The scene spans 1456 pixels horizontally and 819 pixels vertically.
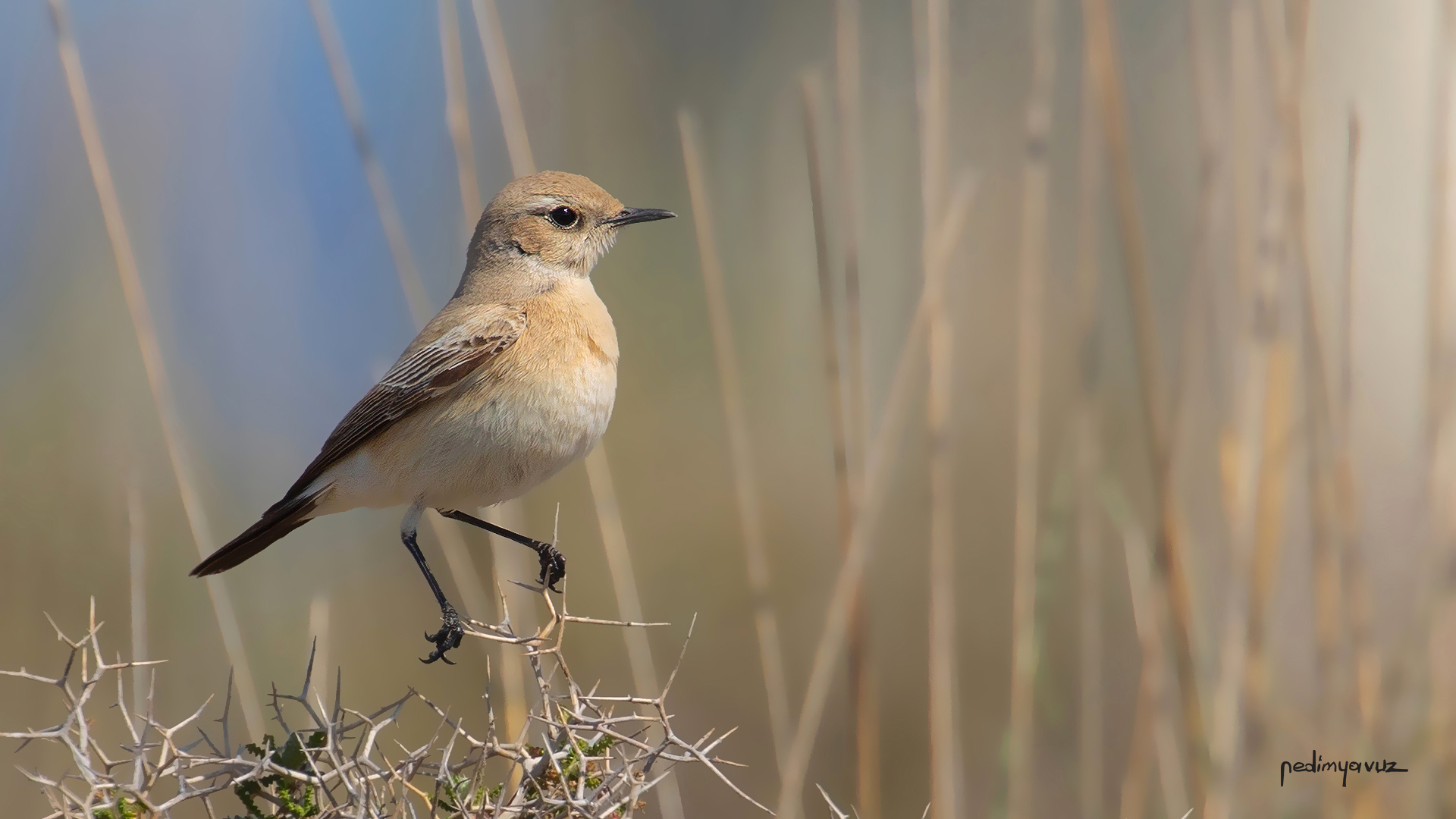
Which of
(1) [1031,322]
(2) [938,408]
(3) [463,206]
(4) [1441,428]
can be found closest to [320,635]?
(3) [463,206]

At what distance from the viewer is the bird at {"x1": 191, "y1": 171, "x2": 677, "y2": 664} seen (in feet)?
6.69

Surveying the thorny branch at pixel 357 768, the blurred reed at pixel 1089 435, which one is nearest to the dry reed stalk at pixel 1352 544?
the blurred reed at pixel 1089 435

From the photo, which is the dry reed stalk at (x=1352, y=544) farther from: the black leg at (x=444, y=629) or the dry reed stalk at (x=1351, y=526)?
the black leg at (x=444, y=629)

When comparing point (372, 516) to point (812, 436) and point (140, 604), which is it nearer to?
point (812, 436)

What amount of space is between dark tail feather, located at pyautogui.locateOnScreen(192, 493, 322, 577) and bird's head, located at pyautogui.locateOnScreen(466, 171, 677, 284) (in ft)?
2.39

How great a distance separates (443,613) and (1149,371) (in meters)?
1.59

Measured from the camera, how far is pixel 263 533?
2.15 metres

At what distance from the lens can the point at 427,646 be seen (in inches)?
154

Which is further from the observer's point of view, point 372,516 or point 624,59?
point 624,59

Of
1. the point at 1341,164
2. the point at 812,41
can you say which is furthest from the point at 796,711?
the point at 812,41

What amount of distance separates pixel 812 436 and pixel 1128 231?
8.24 feet

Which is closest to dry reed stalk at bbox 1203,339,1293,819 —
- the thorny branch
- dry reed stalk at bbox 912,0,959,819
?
dry reed stalk at bbox 912,0,959,819

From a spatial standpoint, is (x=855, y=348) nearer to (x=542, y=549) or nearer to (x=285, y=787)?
(x=542, y=549)

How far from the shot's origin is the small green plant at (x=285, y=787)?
4.26 ft
